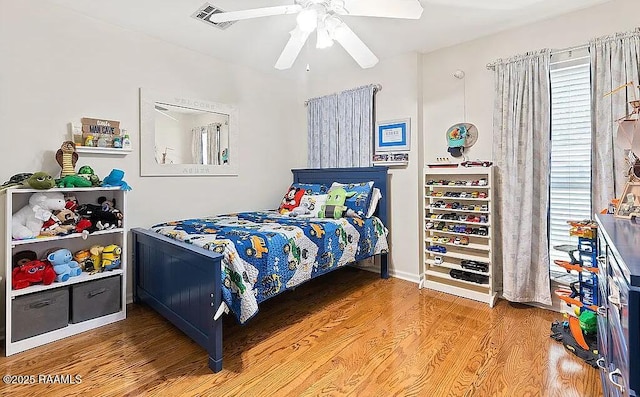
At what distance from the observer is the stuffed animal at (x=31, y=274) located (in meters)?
2.12

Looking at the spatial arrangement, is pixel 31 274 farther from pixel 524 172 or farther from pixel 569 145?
pixel 569 145

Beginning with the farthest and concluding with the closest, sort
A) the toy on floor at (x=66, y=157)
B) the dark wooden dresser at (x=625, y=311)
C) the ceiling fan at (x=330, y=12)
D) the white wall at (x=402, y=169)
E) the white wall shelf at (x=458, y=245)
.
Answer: the white wall at (x=402, y=169) < the white wall shelf at (x=458, y=245) < the toy on floor at (x=66, y=157) < the ceiling fan at (x=330, y=12) < the dark wooden dresser at (x=625, y=311)

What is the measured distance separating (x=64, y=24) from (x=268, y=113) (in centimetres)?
208

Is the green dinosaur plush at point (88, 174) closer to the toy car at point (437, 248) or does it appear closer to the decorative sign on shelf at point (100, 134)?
the decorative sign on shelf at point (100, 134)

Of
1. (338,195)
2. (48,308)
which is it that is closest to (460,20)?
(338,195)

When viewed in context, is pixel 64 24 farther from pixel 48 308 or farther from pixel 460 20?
pixel 460 20

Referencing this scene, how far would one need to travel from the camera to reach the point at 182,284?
7.22 ft

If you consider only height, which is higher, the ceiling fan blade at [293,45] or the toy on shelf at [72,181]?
the ceiling fan blade at [293,45]

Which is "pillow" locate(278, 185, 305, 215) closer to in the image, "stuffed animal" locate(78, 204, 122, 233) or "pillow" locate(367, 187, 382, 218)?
"pillow" locate(367, 187, 382, 218)

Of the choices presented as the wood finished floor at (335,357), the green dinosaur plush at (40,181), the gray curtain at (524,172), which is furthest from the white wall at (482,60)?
the green dinosaur plush at (40,181)

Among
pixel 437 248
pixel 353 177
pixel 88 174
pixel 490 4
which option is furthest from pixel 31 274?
pixel 490 4

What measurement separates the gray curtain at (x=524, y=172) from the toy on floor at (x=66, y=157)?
342cm

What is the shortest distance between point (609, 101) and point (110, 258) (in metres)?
3.85

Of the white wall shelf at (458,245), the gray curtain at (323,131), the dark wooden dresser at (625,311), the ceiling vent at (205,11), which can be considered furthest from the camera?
the gray curtain at (323,131)
